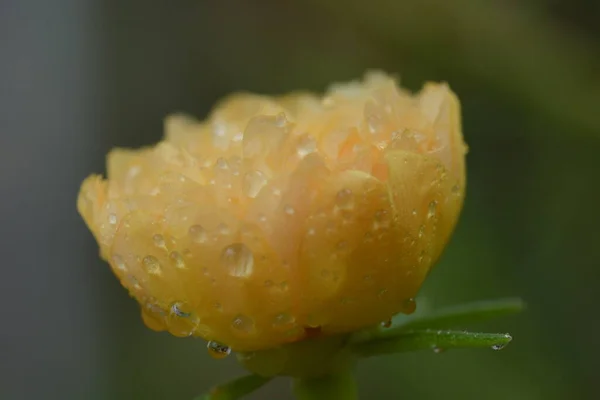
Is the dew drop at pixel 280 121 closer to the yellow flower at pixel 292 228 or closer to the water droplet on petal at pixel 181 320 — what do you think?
the yellow flower at pixel 292 228

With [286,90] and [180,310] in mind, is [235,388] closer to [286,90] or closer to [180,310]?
[180,310]

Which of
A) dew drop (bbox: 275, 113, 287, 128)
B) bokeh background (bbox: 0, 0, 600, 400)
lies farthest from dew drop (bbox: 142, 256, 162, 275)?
bokeh background (bbox: 0, 0, 600, 400)

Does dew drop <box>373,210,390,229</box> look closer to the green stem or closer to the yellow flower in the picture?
the yellow flower

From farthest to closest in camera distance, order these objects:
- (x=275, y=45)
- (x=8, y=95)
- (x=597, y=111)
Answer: (x=275, y=45) → (x=8, y=95) → (x=597, y=111)

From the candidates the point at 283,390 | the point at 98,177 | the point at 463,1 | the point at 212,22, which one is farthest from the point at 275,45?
the point at 98,177

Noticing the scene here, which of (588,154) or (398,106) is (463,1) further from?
(398,106)

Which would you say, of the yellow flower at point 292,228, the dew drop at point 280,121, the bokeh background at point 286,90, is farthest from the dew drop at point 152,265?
the bokeh background at point 286,90
